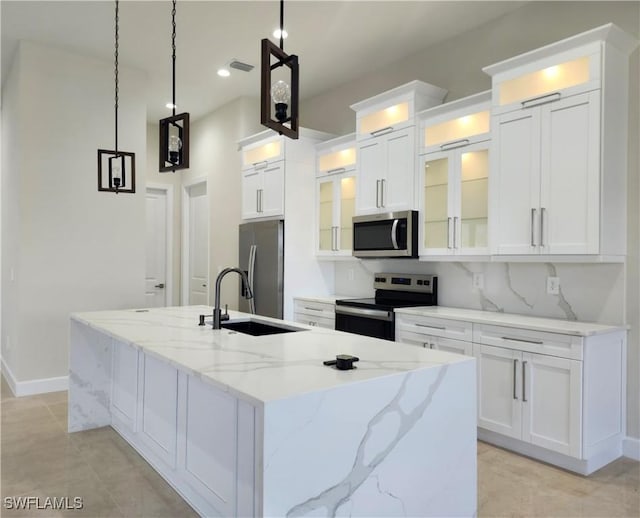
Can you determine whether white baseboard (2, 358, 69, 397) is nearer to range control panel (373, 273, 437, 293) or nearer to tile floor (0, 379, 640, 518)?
tile floor (0, 379, 640, 518)

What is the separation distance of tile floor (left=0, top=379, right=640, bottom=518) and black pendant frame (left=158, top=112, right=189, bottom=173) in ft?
5.71

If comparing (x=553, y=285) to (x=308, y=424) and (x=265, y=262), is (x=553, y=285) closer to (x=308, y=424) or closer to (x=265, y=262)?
(x=308, y=424)

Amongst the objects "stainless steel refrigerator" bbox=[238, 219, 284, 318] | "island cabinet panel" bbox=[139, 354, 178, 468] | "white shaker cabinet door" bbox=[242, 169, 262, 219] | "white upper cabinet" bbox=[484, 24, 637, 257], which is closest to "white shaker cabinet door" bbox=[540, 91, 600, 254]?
"white upper cabinet" bbox=[484, 24, 637, 257]

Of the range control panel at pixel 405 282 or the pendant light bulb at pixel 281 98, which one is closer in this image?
the pendant light bulb at pixel 281 98

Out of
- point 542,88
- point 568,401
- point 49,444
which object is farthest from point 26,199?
point 568,401

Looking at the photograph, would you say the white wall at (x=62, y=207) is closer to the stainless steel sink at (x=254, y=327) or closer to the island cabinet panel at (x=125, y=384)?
the island cabinet panel at (x=125, y=384)

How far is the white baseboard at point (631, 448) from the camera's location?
2.93 meters

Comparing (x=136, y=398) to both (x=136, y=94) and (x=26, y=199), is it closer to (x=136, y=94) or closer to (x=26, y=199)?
(x=26, y=199)

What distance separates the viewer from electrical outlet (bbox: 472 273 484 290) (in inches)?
145

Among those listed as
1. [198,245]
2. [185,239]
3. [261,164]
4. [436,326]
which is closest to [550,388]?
[436,326]

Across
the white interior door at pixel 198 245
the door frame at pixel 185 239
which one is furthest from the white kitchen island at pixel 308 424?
the door frame at pixel 185 239

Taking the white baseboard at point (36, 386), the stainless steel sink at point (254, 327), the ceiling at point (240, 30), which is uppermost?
the ceiling at point (240, 30)

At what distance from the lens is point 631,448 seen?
295 centimetres

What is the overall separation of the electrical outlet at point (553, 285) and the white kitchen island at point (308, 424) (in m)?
1.71
